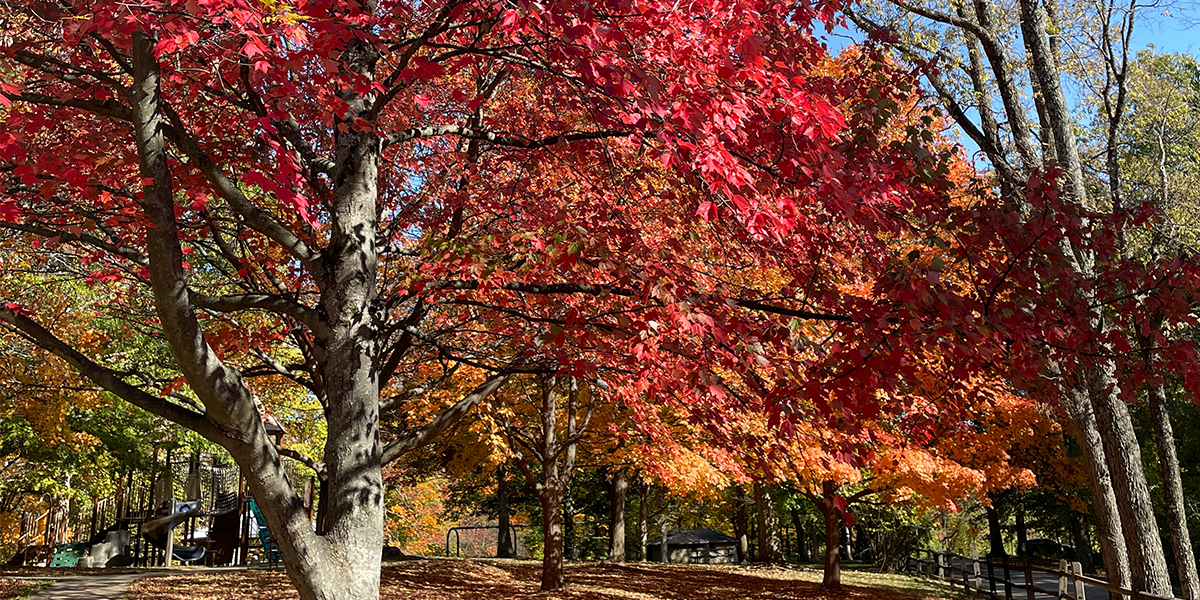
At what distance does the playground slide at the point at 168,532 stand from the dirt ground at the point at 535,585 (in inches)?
270

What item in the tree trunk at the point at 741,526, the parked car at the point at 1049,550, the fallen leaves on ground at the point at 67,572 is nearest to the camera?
the fallen leaves on ground at the point at 67,572

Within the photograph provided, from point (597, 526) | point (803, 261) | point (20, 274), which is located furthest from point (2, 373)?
point (597, 526)

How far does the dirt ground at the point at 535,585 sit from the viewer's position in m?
14.1

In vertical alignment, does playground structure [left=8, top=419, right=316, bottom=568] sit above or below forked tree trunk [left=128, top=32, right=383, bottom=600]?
below

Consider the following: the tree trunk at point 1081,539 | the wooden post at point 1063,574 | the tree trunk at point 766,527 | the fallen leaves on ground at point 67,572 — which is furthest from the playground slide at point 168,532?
the tree trunk at point 1081,539

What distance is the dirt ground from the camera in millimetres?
14062

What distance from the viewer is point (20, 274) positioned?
13.4m

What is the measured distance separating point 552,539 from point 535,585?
5.19 ft

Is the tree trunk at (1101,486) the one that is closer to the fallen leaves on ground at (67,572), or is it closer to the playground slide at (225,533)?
the fallen leaves on ground at (67,572)

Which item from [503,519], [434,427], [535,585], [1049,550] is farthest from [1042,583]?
[434,427]

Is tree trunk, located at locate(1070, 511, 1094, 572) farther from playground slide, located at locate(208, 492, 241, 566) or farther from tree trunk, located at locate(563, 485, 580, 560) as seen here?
playground slide, located at locate(208, 492, 241, 566)

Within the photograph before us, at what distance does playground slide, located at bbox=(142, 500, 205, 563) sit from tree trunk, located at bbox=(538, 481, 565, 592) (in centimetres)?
1255

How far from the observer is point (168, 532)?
22328 mm

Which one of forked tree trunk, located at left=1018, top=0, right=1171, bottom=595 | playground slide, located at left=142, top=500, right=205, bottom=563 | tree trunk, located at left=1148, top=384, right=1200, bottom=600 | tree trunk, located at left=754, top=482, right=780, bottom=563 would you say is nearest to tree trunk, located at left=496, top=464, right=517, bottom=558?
tree trunk, located at left=754, top=482, right=780, bottom=563
